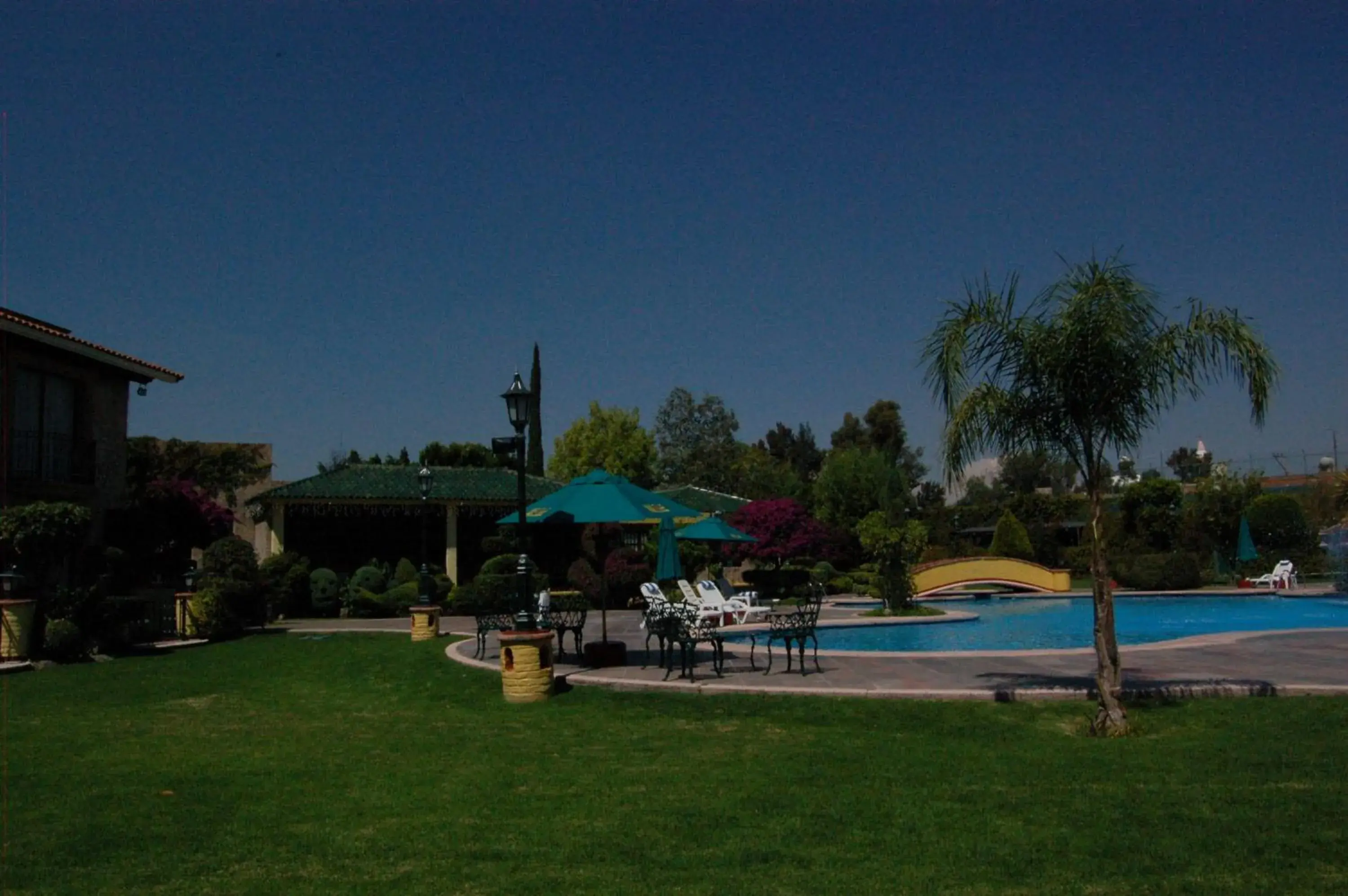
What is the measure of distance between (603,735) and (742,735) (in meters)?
1.20

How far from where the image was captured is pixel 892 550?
23406 millimetres

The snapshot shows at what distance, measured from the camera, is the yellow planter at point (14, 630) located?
1541 centimetres

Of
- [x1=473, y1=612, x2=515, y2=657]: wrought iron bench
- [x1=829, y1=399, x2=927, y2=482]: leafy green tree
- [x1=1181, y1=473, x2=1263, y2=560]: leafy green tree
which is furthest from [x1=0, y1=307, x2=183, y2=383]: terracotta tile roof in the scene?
[x1=829, y1=399, x2=927, y2=482]: leafy green tree

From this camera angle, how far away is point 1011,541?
128ft

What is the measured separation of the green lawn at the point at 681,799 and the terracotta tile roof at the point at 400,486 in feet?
71.1

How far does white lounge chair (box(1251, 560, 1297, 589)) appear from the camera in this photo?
3117cm

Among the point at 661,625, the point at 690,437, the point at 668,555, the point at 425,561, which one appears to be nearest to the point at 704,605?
the point at 668,555

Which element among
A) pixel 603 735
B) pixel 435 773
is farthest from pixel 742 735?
pixel 435 773

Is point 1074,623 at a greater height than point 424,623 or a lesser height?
lesser

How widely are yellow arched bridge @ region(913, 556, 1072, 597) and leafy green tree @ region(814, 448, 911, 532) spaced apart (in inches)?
369

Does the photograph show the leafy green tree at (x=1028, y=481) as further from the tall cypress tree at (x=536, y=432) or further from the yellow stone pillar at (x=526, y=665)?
the yellow stone pillar at (x=526, y=665)

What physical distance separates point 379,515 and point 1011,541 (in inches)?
881

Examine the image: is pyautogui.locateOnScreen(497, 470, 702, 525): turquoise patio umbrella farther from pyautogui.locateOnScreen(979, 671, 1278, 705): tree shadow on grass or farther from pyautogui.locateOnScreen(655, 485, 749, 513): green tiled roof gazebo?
pyautogui.locateOnScreen(655, 485, 749, 513): green tiled roof gazebo

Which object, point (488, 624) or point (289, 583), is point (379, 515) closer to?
point (289, 583)
